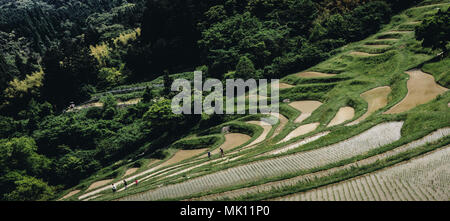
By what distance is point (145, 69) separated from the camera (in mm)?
87125

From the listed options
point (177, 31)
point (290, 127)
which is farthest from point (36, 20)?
point (290, 127)

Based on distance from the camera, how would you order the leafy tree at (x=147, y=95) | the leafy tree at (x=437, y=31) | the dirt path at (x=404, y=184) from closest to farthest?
the dirt path at (x=404, y=184)
the leafy tree at (x=437, y=31)
the leafy tree at (x=147, y=95)

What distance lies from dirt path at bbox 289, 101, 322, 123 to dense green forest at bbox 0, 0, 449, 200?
36.8 ft

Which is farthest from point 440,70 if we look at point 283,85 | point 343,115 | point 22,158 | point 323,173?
point 22,158

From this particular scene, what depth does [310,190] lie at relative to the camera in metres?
Result: 20.0

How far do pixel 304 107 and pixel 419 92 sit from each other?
45.7ft

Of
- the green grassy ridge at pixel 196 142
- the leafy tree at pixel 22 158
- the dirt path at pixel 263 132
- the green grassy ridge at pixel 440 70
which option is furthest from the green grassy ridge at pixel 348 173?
the leafy tree at pixel 22 158

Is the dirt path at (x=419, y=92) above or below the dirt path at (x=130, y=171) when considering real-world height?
above

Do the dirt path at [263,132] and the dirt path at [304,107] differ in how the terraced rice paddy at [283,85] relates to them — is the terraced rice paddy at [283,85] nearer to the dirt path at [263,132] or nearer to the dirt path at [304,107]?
the dirt path at [304,107]

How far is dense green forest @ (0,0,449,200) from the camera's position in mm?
49469

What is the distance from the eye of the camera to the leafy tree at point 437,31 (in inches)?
1473

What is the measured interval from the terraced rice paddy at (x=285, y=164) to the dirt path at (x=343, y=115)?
722cm

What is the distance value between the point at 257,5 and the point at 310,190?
62117mm
